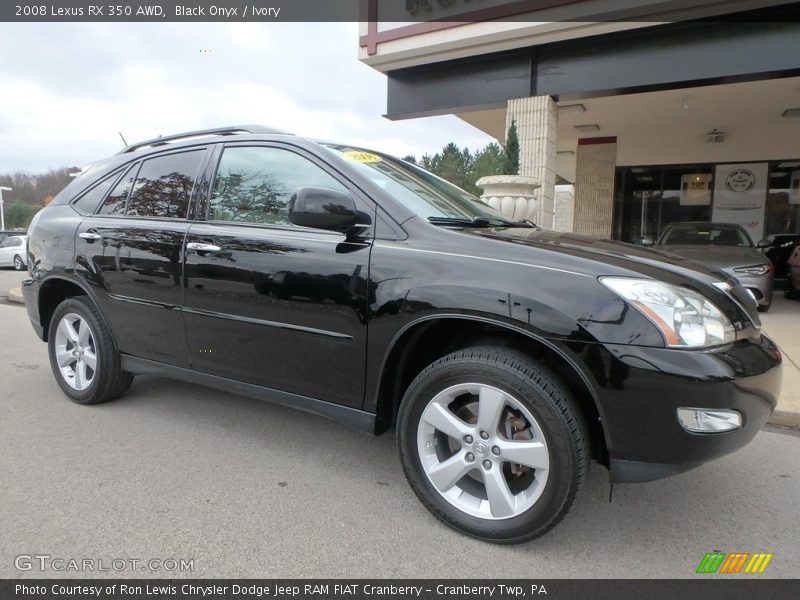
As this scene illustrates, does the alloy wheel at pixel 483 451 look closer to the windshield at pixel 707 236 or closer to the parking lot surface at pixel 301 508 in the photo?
the parking lot surface at pixel 301 508

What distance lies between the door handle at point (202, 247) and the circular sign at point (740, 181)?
14.4 metres

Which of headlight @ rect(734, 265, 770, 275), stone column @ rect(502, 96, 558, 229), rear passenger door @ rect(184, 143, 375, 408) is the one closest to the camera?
rear passenger door @ rect(184, 143, 375, 408)

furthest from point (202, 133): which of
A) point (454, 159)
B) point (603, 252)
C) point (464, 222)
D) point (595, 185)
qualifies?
point (454, 159)

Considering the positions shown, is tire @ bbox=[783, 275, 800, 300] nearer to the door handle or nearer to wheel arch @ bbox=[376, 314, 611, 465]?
wheel arch @ bbox=[376, 314, 611, 465]

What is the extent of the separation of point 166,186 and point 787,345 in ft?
20.6

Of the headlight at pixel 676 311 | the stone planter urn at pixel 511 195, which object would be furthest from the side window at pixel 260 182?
the stone planter urn at pixel 511 195

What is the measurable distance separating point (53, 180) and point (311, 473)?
6230 centimetres

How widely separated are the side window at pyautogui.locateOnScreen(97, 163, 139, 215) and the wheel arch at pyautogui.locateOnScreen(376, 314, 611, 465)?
233cm

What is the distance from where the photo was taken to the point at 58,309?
12.9ft

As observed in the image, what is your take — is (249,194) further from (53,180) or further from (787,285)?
(53,180)

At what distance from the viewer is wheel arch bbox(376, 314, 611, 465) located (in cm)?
215

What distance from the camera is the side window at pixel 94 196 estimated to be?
3836 millimetres

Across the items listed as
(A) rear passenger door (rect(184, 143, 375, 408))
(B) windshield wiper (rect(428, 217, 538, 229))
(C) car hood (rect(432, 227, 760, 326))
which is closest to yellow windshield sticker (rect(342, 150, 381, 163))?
(A) rear passenger door (rect(184, 143, 375, 408))

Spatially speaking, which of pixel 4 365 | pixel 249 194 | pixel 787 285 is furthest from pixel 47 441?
pixel 787 285
